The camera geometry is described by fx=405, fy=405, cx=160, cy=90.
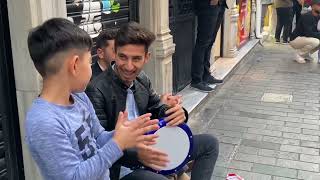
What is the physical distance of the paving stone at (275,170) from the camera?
12.0 ft

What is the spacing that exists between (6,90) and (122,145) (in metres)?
1.26

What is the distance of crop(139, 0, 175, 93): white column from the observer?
14.5ft

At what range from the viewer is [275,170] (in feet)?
12.3

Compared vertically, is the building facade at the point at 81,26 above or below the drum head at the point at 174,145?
above

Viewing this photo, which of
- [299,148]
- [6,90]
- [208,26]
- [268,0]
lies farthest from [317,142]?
[268,0]

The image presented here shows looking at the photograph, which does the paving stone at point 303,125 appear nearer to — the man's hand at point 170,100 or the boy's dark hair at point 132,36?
the man's hand at point 170,100

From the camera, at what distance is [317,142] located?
14.5 feet

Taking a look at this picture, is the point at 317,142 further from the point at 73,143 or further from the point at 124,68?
the point at 73,143

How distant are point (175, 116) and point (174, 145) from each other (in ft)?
0.59

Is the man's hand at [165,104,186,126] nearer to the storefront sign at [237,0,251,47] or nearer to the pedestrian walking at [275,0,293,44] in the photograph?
the storefront sign at [237,0,251,47]

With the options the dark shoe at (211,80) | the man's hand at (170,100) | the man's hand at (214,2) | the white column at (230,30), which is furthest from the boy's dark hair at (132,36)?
the white column at (230,30)

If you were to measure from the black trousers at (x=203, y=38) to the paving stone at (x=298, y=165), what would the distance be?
7.55 feet

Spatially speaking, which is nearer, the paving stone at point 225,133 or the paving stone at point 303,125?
the paving stone at point 225,133

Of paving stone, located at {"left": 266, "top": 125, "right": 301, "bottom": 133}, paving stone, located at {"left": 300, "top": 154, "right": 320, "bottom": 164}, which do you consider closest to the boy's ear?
paving stone, located at {"left": 300, "top": 154, "right": 320, "bottom": 164}
